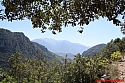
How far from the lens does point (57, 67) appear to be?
221 feet

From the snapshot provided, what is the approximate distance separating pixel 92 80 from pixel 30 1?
41.4 ft

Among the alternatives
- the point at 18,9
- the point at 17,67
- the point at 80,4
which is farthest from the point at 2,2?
the point at 17,67

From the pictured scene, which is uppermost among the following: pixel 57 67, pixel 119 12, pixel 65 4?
pixel 65 4

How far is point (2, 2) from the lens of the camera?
333 cm

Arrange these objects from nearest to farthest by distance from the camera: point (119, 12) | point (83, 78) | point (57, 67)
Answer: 1. point (119, 12)
2. point (83, 78)
3. point (57, 67)

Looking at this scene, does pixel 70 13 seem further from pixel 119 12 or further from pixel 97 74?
pixel 97 74

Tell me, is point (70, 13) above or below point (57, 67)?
above

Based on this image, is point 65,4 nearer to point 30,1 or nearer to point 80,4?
point 80,4

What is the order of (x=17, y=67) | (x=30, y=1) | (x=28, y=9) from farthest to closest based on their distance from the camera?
(x=17, y=67)
(x=28, y=9)
(x=30, y=1)

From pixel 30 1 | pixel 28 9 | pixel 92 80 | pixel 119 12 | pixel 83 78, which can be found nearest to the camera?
pixel 119 12

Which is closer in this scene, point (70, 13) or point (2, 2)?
point (2, 2)

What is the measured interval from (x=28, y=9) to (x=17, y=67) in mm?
50901

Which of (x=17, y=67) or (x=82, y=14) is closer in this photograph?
(x=82, y=14)

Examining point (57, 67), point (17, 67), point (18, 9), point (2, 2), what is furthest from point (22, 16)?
point (57, 67)
